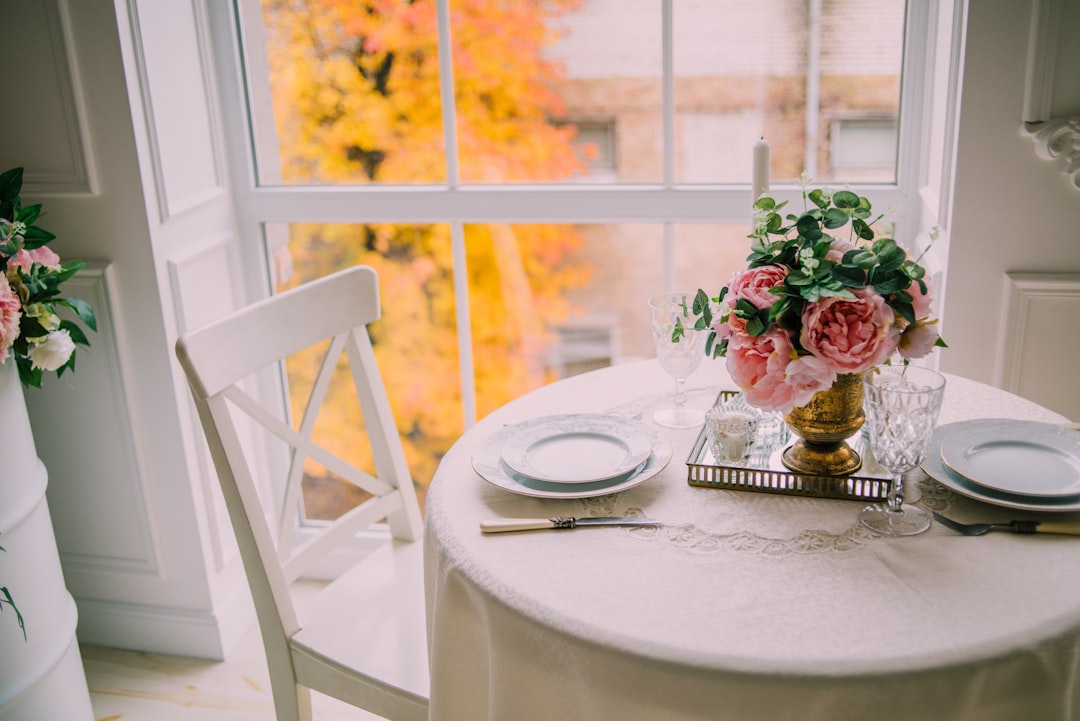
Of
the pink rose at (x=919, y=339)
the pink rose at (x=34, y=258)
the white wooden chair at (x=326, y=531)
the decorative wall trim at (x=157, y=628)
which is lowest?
the decorative wall trim at (x=157, y=628)

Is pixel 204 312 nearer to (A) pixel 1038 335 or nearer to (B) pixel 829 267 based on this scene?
(B) pixel 829 267

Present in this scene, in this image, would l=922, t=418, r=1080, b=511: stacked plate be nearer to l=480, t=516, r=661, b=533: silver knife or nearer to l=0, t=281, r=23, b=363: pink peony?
l=480, t=516, r=661, b=533: silver knife

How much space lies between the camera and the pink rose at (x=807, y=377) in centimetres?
114

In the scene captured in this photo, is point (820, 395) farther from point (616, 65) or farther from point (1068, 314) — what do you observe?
point (616, 65)

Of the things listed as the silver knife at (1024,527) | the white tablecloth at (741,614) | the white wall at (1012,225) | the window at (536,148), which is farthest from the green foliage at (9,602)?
the white wall at (1012,225)

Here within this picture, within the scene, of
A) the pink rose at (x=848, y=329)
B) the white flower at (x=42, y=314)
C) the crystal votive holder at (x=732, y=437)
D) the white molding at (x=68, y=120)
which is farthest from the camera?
the white molding at (x=68, y=120)

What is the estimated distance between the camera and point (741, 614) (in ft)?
3.44

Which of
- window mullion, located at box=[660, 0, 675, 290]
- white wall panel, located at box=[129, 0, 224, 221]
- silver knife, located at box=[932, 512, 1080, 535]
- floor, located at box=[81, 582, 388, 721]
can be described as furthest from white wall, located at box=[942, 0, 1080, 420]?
white wall panel, located at box=[129, 0, 224, 221]

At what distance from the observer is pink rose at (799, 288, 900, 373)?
44.3 inches

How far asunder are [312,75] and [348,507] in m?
1.21

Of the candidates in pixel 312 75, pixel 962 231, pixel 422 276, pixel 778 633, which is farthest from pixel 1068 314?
pixel 312 75

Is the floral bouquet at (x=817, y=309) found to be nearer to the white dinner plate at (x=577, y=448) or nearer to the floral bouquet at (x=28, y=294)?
the white dinner plate at (x=577, y=448)

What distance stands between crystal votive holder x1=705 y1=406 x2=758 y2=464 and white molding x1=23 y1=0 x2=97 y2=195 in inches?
59.0

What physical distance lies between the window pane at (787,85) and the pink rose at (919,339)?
107cm
